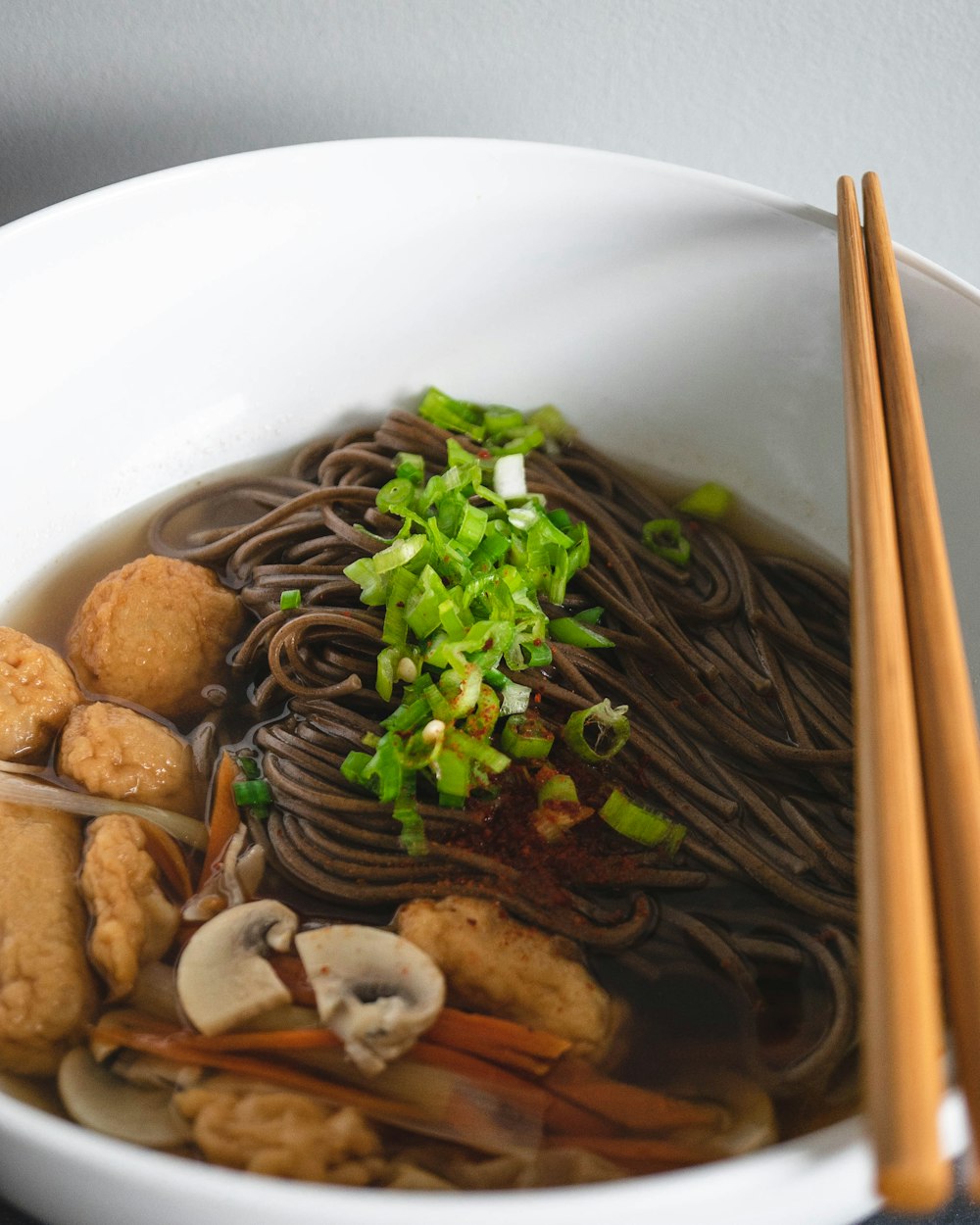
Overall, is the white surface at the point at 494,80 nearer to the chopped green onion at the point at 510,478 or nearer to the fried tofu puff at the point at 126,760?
the chopped green onion at the point at 510,478

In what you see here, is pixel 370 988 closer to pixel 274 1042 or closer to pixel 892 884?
pixel 274 1042

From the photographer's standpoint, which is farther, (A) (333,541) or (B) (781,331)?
(B) (781,331)

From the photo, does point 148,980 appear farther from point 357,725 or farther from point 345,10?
point 345,10

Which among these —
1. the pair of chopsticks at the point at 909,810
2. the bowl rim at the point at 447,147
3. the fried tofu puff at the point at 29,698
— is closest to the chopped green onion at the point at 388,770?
the fried tofu puff at the point at 29,698

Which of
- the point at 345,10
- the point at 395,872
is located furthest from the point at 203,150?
the point at 395,872

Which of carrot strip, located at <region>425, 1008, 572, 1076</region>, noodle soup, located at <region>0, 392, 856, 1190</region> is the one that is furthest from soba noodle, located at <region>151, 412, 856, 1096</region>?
carrot strip, located at <region>425, 1008, 572, 1076</region>

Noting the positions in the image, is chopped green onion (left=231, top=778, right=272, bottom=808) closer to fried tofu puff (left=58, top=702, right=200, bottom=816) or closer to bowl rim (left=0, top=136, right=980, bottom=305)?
fried tofu puff (left=58, top=702, right=200, bottom=816)

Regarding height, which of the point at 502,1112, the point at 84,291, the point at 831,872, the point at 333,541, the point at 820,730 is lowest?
the point at 502,1112

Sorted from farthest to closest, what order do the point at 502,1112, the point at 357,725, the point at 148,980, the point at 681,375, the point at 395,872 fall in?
the point at 681,375 → the point at 357,725 → the point at 395,872 → the point at 148,980 → the point at 502,1112
